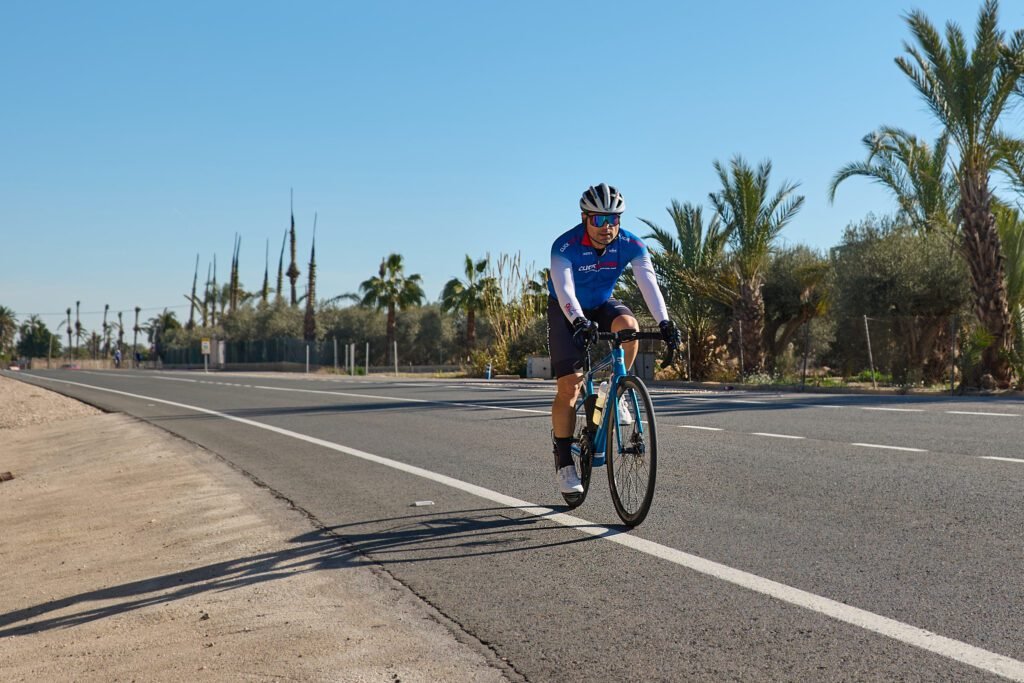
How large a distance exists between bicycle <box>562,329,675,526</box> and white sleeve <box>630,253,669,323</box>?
17cm

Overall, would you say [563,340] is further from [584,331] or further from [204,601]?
[204,601]

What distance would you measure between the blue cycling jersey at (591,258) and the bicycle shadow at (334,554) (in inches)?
57.6

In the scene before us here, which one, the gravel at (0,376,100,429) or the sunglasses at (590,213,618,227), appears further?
the gravel at (0,376,100,429)

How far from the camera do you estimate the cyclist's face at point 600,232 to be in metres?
6.17

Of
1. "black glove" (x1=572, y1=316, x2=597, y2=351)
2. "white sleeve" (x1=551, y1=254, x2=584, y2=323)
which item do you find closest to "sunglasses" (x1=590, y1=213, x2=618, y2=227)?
"white sleeve" (x1=551, y1=254, x2=584, y2=323)

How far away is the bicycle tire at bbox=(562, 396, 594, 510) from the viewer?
6305 millimetres

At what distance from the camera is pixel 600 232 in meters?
6.17

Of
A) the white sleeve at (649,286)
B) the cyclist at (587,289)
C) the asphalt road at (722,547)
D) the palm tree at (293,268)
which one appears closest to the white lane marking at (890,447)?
the asphalt road at (722,547)

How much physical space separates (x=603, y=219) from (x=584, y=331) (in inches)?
30.6

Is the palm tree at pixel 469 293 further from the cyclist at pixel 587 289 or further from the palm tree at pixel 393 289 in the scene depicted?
the cyclist at pixel 587 289

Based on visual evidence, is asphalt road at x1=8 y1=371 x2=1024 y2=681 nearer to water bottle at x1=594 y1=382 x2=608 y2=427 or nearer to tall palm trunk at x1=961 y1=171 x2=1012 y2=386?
water bottle at x1=594 y1=382 x2=608 y2=427

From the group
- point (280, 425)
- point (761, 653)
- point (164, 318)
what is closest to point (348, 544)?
point (761, 653)

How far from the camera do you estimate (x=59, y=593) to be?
5320 millimetres

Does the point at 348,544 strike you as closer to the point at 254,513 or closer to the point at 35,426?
the point at 254,513
